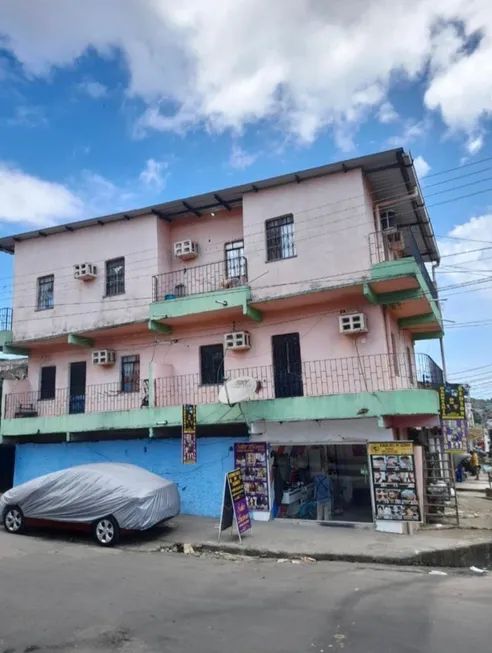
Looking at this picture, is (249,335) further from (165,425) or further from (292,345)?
(165,425)

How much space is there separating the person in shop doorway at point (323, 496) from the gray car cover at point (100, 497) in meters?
3.84

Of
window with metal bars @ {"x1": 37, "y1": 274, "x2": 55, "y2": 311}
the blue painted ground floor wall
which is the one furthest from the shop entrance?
window with metal bars @ {"x1": 37, "y1": 274, "x2": 55, "y2": 311}

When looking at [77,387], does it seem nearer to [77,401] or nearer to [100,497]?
[77,401]

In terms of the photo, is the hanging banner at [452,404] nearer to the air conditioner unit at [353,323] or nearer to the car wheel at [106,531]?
the air conditioner unit at [353,323]

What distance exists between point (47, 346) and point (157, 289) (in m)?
5.20

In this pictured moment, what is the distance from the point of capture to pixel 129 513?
10859mm

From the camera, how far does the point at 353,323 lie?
13102 mm

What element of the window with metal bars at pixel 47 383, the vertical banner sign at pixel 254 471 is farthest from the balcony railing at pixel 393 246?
the window with metal bars at pixel 47 383

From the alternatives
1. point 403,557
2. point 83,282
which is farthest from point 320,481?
point 83,282

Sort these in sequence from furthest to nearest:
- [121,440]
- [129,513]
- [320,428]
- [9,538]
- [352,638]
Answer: [121,440] < [320,428] < [9,538] < [129,513] < [352,638]

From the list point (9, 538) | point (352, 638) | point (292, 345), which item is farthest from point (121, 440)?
point (352, 638)

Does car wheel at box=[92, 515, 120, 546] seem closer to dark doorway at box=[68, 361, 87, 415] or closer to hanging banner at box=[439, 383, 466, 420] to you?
dark doorway at box=[68, 361, 87, 415]

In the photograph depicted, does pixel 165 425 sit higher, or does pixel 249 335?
pixel 249 335

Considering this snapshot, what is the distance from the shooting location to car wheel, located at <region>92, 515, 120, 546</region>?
10.9m
